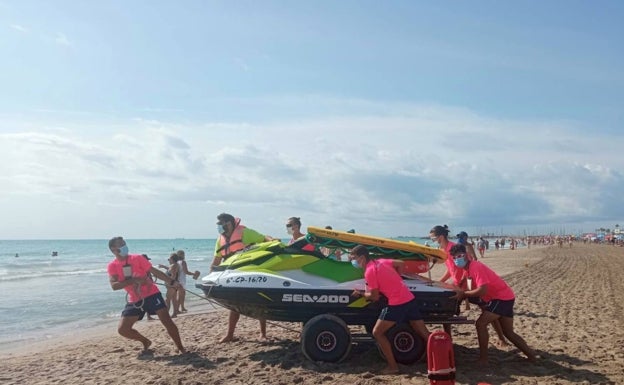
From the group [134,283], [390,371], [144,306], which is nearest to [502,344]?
[390,371]

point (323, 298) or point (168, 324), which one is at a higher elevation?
point (323, 298)

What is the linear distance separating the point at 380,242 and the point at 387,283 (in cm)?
106

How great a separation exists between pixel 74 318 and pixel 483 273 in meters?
11.8

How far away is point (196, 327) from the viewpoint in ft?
38.9

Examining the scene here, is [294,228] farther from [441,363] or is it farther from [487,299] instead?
[441,363]


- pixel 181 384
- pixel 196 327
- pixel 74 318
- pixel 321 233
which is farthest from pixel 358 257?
pixel 74 318

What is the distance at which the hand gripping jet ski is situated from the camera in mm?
7262

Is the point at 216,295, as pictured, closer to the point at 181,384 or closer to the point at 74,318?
the point at 181,384

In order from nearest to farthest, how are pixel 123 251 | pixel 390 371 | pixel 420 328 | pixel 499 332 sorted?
pixel 390 371 → pixel 420 328 → pixel 123 251 → pixel 499 332

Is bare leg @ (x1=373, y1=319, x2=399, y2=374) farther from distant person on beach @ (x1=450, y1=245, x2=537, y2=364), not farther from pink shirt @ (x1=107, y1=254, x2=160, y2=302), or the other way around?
pink shirt @ (x1=107, y1=254, x2=160, y2=302)

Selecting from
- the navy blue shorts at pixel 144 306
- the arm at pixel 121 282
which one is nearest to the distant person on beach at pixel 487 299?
the navy blue shorts at pixel 144 306

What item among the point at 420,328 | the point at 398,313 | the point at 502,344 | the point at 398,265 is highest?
the point at 398,265

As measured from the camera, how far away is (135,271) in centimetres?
813

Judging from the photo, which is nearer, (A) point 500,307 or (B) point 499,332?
(A) point 500,307
